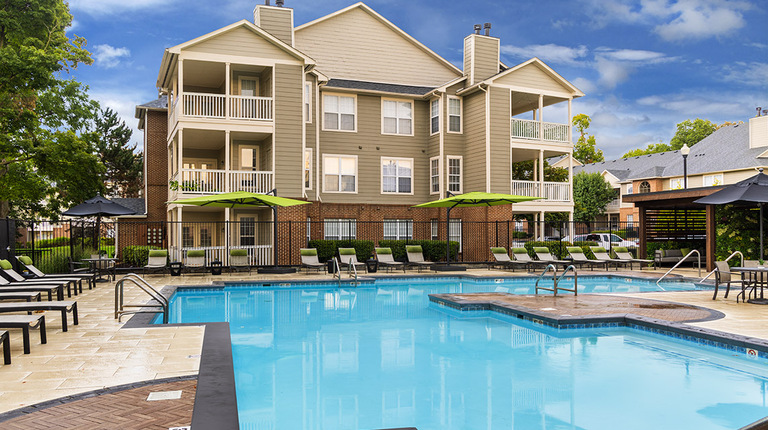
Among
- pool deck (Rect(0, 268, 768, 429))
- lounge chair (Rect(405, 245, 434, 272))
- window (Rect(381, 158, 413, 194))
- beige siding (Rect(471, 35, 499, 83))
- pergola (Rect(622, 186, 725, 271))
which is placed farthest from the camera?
beige siding (Rect(471, 35, 499, 83))

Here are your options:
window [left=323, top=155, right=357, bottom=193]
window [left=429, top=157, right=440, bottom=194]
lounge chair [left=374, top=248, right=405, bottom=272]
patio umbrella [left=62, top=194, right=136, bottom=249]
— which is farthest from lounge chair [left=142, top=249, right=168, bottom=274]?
window [left=429, top=157, right=440, bottom=194]

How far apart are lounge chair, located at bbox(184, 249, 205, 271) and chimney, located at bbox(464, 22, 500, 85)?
45.3ft

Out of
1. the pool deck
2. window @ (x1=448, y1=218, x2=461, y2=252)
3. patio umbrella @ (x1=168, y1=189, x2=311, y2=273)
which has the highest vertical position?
patio umbrella @ (x1=168, y1=189, x2=311, y2=273)

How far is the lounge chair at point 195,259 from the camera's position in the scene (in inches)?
722

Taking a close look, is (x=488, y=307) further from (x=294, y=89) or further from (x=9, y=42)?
(x=9, y=42)

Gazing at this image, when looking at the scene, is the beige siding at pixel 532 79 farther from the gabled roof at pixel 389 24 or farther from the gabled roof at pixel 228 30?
the gabled roof at pixel 228 30

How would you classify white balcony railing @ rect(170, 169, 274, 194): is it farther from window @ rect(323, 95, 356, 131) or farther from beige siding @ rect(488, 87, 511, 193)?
beige siding @ rect(488, 87, 511, 193)

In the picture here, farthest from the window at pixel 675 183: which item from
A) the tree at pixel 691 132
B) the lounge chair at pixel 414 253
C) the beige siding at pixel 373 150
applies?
the lounge chair at pixel 414 253

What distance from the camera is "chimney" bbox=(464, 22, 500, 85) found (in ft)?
81.9

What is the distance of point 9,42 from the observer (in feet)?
71.3

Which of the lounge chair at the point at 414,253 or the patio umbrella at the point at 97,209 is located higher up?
the patio umbrella at the point at 97,209

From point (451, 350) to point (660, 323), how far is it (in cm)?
347

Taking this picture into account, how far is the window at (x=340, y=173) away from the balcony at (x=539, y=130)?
→ 23.5 ft

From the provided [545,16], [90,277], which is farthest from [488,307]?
[545,16]
